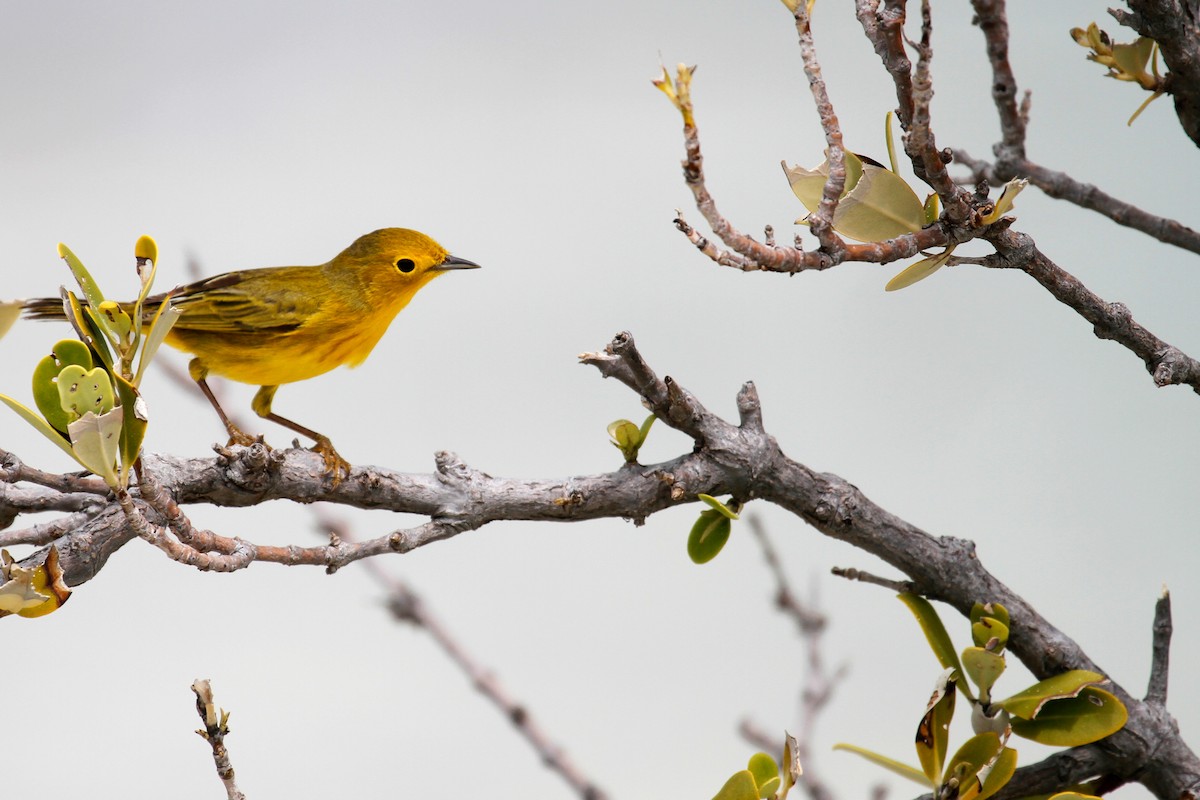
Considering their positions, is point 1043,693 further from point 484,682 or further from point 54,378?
point 54,378

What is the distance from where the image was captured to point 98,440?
90 cm

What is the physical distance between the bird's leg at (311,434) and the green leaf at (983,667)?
716 millimetres

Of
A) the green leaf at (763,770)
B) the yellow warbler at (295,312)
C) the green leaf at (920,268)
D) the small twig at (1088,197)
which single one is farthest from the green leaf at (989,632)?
the yellow warbler at (295,312)

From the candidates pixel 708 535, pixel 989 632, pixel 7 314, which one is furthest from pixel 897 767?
pixel 7 314

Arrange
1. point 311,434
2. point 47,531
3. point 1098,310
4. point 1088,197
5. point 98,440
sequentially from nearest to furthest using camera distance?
point 98,440 < point 47,531 < point 1098,310 < point 1088,197 < point 311,434

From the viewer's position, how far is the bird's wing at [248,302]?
5.57ft

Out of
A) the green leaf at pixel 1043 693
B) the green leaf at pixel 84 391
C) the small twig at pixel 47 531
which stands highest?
the small twig at pixel 47 531

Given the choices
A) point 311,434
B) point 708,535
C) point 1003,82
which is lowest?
point 708,535

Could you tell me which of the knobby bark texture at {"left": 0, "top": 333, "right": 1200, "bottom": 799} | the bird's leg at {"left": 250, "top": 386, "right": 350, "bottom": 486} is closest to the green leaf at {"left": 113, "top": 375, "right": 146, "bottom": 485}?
the knobby bark texture at {"left": 0, "top": 333, "right": 1200, "bottom": 799}

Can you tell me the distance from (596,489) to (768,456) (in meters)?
0.22

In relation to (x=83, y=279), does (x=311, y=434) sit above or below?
above

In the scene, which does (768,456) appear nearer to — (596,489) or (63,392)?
(596,489)

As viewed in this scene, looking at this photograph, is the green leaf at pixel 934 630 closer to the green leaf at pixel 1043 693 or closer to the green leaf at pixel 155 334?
the green leaf at pixel 1043 693

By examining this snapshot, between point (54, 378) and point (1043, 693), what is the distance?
106 cm
